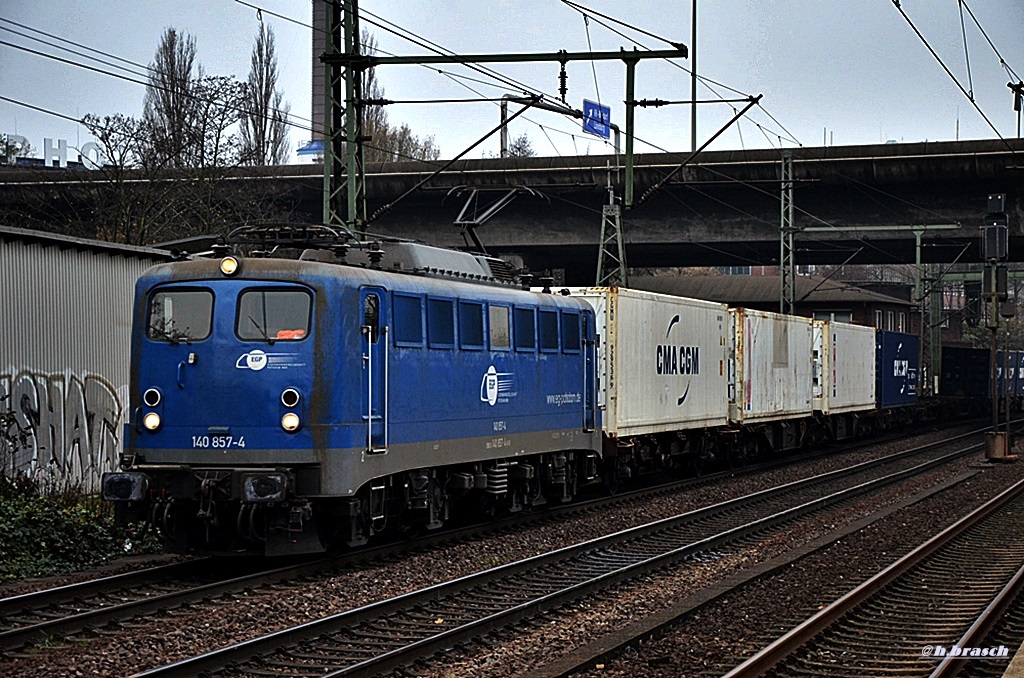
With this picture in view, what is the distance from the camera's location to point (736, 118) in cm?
2444

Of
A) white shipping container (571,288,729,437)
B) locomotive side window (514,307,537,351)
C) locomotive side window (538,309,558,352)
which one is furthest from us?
white shipping container (571,288,729,437)

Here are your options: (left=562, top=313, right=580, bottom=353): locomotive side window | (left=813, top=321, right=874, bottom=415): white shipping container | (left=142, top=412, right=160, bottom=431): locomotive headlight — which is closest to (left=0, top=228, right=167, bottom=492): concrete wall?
(left=142, top=412, right=160, bottom=431): locomotive headlight

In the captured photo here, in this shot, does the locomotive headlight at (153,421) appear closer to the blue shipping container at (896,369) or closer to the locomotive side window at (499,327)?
the locomotive side window at (499,327)

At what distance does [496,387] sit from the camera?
56.2 feet

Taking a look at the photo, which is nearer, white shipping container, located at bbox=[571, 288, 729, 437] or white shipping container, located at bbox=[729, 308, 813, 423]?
white shipping container, located at bbox=[571, 288, 729, 437]

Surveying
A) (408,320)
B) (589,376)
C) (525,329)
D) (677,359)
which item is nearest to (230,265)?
(408,320)

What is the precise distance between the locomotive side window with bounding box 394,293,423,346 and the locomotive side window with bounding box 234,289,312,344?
132 cm

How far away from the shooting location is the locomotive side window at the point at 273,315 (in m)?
13.6

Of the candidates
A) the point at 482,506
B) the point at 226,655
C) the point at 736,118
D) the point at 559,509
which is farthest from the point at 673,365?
the point at 226,655

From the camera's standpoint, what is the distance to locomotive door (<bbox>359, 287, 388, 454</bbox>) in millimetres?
14055

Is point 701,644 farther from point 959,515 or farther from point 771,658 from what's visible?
point 959,515

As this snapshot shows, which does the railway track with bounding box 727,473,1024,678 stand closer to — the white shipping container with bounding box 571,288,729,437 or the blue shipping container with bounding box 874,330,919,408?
the white shipping container with bounding box 571,288,729,437

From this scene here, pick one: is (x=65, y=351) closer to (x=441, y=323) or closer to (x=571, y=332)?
(x=441, y=323)

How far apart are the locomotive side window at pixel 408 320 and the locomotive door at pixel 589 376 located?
560 centimetres
